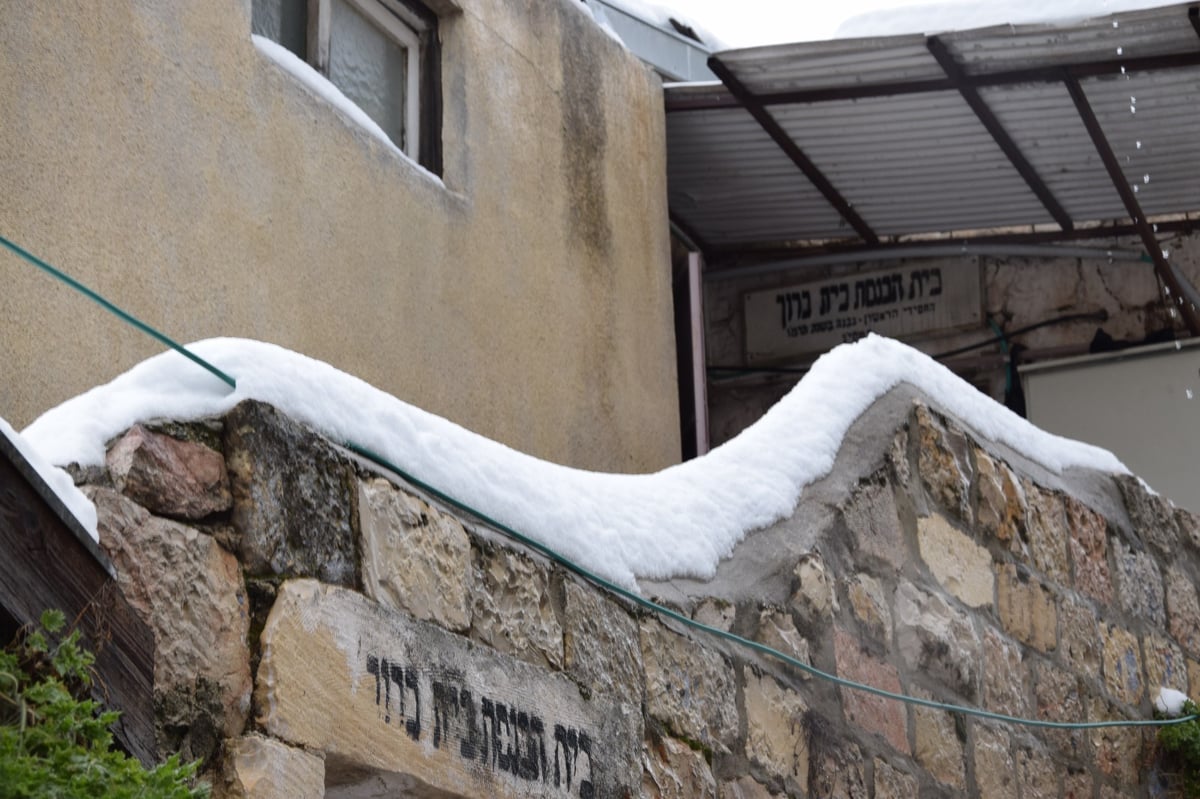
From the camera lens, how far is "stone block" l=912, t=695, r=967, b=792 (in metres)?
3.80

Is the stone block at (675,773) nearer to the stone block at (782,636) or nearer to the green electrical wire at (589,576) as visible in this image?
the green electrical wire at (589,576)

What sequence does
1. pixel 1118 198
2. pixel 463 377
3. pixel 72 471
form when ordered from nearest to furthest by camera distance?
→ pixel 72 471
pixel 463 377
pixel 1118 198

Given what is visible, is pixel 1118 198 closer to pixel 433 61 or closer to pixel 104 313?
pixel 433 61

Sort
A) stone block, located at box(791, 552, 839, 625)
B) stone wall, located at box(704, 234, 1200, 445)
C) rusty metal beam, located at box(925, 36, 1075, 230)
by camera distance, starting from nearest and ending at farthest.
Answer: stone block, located at box(791, 552, 839, 625) < rusty metal beam, located at box(925, 36, 1075, 230) < stone wall, located at box(704, 234, 1200, 445)

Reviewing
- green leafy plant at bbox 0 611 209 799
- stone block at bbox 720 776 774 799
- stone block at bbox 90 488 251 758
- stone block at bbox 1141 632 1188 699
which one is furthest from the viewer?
stone block at bbox 1141 632 1188 699

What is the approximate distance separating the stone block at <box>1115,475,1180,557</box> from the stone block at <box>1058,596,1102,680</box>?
0.49m

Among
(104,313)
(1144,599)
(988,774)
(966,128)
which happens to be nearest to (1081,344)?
(966,128)

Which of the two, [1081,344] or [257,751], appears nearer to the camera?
[257,751]

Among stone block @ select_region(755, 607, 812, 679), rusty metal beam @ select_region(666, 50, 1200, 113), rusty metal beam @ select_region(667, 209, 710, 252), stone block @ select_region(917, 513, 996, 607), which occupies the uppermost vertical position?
rusty metal beam @ select_region(666, 50, 1200, 113)

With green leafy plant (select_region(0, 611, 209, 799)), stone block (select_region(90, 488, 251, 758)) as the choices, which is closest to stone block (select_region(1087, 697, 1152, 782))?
stone block (select_region(90, 488, 251, 758))

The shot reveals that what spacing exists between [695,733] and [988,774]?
45.7 inches

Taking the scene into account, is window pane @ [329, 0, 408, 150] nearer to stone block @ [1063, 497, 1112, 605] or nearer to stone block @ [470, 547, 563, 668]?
stone block @ [1063, 497, 1112, 605]

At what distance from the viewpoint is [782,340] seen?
8484 mm

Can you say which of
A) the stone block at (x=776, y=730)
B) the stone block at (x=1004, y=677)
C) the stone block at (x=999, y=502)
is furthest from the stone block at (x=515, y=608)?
the stone block at (x=999, y=502)
